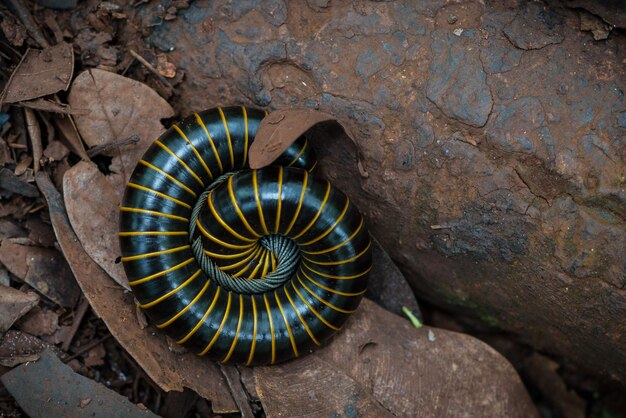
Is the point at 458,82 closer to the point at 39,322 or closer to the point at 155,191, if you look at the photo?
the point at 155,191

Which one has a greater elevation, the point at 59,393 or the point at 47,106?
the point at 47,106

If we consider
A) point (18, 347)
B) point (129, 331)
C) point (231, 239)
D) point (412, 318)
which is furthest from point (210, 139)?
point (412, 318)

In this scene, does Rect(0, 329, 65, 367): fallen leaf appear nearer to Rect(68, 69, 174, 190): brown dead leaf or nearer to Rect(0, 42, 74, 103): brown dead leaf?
Rect(68, 69, 174, 190): brown dead leaf

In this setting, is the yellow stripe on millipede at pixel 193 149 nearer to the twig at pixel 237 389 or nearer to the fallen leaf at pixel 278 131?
the fallen leaf at pixel 278 131

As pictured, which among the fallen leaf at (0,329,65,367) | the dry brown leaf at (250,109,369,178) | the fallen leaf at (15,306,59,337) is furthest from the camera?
the fallen leaf at (15,306,59,337)

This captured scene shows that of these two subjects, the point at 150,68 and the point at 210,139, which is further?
the point at 150,68

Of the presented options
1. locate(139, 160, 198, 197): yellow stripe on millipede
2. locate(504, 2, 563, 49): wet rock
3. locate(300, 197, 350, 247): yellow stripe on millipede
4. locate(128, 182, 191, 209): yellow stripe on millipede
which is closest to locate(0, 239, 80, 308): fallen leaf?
locate(128, 182, 191, 209): yellow stripe on millipede

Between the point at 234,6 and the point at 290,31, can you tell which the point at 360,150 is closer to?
the point at 290,31
